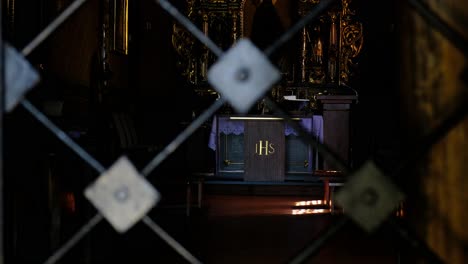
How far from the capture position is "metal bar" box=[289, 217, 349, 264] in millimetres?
666

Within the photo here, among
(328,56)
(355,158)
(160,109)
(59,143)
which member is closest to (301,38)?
(328,56)

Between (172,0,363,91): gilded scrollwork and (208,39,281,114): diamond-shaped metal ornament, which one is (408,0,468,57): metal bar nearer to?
(208,39,281,114): diamond-shaped metal ornament

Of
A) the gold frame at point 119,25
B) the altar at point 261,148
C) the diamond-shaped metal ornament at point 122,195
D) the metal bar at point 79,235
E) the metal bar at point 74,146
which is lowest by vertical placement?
the altar at point 261,148

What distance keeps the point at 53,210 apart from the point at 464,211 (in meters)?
2.15

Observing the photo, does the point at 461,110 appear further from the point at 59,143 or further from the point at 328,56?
the point at 328,56

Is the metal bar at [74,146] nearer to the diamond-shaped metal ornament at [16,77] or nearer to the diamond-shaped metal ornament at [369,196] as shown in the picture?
the diamond-shaped metal ornament at [16,77]

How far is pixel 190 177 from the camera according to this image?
4898 millimetres

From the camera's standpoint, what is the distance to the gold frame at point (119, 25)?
771 centimetres

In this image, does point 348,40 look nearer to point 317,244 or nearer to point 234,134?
point 234,134

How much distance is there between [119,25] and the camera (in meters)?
7.97

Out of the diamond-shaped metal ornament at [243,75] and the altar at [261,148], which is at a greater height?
the diamond-shaped metal ornament at [243,75]

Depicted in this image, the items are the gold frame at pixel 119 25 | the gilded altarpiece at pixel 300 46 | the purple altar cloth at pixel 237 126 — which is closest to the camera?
the purple altar cloth at pixel 237 126

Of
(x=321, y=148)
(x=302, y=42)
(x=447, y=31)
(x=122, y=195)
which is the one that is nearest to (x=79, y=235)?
(x=122, y=195)

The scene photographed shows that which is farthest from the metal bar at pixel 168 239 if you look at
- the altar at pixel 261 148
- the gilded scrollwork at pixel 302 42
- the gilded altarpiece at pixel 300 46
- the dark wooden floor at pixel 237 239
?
the gilded scrollwork at pixel 302 42
